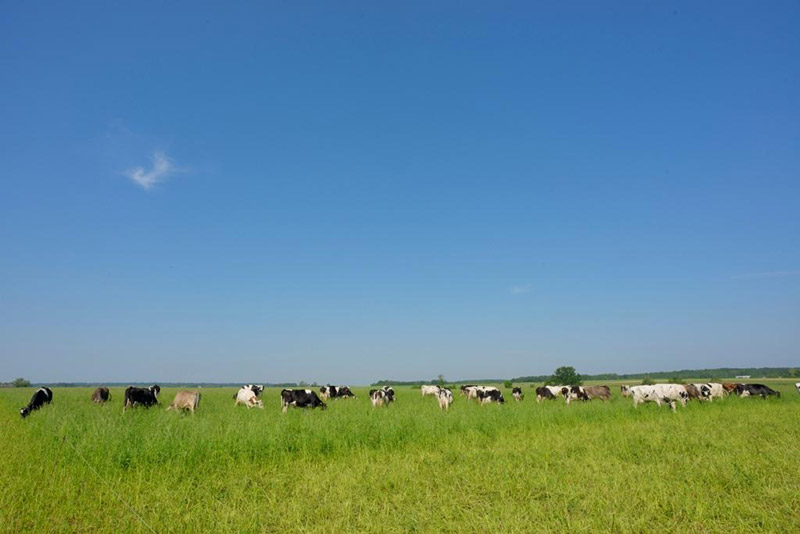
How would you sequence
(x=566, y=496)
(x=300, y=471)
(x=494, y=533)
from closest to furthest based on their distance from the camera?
(x=494, y=533) → (x=566, y=496) → (x=300, y=471)

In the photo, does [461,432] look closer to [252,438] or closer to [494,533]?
[252,438]

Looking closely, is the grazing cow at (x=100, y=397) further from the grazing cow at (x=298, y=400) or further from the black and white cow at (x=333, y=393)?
the black and white cow at (x=333, y=393)

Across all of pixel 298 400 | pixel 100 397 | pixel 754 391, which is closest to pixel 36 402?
pixel 100 397

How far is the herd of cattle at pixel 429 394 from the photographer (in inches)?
768

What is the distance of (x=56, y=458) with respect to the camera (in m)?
8.32

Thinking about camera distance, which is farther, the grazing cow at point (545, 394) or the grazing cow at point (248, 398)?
the grazing cow at point (545, 394)

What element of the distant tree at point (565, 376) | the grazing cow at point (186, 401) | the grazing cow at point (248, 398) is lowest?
the distant tree at point (565, 376)

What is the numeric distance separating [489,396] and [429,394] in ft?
26.5

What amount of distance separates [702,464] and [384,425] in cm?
701

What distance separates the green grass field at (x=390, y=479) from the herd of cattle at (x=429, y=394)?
26.0ft

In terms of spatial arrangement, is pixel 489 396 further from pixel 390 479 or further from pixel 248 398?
pixel 390 479

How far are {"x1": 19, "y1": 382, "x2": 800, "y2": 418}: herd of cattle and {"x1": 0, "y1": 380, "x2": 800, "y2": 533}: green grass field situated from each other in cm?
792

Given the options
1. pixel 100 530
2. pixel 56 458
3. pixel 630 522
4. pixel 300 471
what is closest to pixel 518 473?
pixel 630 522

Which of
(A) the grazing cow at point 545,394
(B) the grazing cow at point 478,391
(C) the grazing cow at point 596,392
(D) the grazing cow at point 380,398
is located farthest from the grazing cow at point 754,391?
(D) the grazing cow at point 380,398
